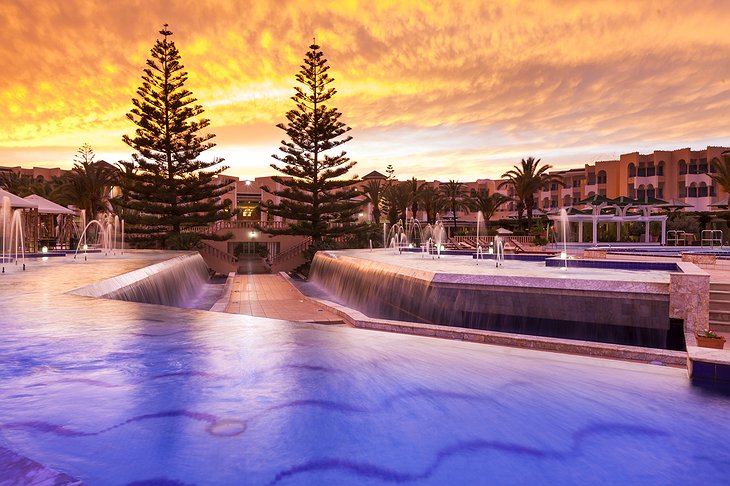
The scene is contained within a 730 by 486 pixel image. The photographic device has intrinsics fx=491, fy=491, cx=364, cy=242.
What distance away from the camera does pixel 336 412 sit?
149 inches

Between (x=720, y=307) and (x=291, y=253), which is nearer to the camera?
(x=720, y=307)

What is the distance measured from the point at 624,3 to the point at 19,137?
115 feet

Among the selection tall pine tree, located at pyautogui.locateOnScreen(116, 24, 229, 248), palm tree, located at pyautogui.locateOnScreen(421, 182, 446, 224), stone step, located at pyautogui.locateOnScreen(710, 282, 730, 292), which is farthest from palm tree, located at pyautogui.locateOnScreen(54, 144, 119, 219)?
stone step, located at pyautogui.locateOnScreen(710, 282, 730, 292)

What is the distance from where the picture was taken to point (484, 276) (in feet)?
31.9

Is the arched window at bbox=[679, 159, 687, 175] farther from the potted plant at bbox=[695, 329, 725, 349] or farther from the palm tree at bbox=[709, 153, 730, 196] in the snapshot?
the potted plant at bbox=[695, 329, 725, 349]

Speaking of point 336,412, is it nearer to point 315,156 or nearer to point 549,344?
point 549,344

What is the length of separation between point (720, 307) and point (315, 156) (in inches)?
1071

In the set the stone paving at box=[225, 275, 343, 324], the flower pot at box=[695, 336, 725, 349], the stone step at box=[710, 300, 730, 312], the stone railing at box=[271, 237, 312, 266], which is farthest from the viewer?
the stone railing at box=[271, 237, 312, 266]

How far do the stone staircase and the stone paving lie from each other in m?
6.91

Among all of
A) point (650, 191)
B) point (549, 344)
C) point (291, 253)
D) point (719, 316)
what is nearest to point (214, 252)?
point (291, 253)

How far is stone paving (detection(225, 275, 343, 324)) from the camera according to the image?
1133 centimetres

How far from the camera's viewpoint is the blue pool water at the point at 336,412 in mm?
2996

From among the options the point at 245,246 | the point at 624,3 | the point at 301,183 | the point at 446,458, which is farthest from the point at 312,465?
the point at 245,246

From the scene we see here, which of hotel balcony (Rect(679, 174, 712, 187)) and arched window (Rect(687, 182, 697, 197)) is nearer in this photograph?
hotel balcony (Rect(679, 174, 712, 187))
